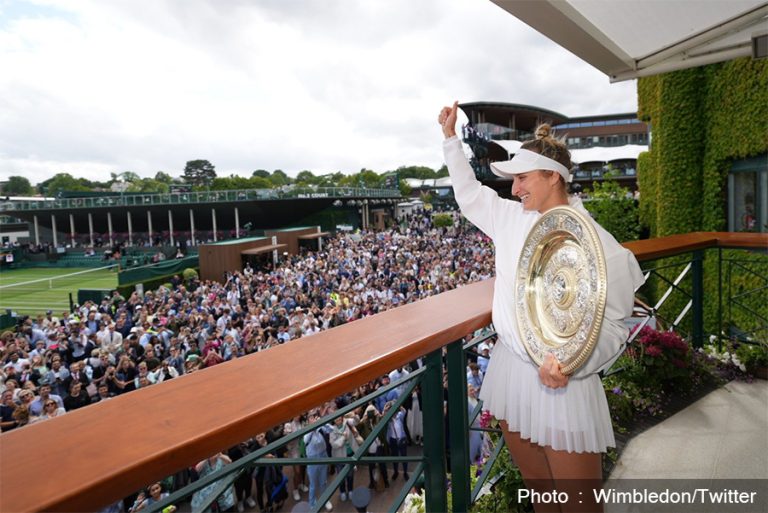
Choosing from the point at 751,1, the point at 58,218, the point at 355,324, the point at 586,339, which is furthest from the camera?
the point at 58,218

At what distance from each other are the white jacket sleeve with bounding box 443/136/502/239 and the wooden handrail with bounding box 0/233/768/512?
593mm

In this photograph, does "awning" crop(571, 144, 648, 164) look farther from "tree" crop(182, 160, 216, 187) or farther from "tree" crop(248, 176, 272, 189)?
"tree" crop(182, 160, 216, 187)

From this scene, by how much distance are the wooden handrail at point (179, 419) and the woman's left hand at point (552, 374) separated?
310 millimetres

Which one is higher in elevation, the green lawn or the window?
the window

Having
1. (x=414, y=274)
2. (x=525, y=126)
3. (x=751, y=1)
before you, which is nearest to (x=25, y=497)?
(x=751, y=1)

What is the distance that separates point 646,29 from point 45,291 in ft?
109

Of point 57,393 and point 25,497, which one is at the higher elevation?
point 25,497

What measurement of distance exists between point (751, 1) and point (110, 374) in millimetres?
9364

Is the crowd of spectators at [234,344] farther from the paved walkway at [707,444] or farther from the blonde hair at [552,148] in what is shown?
the paved walkway at [707,444]

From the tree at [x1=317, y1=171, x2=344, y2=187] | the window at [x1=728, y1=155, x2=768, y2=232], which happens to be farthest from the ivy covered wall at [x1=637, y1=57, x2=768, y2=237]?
the tree at [x1=317, y1=171, x2=344, y2=187]

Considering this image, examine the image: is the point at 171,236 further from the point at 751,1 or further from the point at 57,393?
the point at 751,1

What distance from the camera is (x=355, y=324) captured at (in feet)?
5.06

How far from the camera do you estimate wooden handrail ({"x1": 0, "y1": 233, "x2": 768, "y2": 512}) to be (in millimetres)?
661

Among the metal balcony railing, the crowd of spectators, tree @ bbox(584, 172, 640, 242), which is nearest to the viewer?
the crowd of spectators
